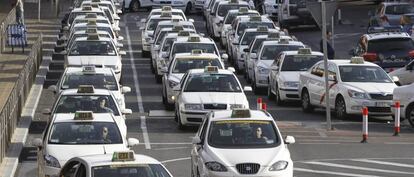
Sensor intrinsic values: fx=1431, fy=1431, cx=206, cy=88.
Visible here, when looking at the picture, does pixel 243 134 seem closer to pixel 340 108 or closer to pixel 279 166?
pixel 279 166

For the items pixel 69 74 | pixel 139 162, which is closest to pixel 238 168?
pixel 139 162

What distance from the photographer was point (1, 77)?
4172cm

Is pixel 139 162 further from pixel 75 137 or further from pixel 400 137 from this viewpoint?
pixel 400 137

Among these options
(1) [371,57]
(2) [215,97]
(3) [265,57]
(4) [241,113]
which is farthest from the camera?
(3) [265,57]

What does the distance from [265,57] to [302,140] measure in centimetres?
1101

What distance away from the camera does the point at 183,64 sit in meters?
37.3

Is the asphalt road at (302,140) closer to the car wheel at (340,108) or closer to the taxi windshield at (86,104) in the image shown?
the car wheel at (340,108)

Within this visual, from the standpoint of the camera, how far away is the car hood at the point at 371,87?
3350 centimetres

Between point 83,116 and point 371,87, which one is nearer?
point 83,116

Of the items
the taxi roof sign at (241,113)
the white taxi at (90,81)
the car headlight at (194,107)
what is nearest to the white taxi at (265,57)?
the white taxi at (90,81)

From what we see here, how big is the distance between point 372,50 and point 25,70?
10628 mm

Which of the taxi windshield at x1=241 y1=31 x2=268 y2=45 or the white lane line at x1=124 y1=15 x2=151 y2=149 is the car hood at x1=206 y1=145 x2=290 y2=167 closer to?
the white lane line at x1=124 y1=15 x2=151 y2=149

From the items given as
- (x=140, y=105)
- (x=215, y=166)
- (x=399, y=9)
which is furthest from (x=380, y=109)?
(x=399, y=9)

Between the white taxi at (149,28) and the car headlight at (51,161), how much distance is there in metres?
27.2
